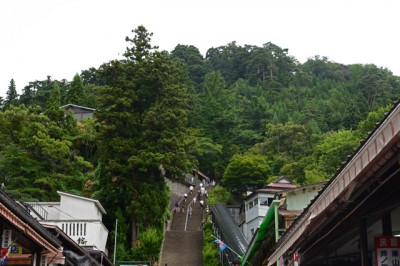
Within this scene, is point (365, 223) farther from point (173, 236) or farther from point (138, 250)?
point (173, 236)

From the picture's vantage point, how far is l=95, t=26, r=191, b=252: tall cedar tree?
3816cm

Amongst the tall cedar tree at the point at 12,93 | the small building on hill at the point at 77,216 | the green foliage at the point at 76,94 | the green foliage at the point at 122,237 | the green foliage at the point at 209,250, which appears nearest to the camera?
the small building on hill at the point at 77,216

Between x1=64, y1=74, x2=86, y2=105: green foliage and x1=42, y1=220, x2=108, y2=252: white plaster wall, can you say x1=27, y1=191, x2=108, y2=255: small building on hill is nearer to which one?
x1=42, y1=220, x2=108, y2=252: white plaster wall

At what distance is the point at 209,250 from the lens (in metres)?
35.4

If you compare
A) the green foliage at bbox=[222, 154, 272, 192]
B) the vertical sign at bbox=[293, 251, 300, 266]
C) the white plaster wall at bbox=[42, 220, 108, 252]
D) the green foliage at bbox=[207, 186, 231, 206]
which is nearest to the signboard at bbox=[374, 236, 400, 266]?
the vertical sign at bbox=[293, 251, 300, 266]

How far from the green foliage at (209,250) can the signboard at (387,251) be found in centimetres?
2687

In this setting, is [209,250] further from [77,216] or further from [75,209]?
[75,209]

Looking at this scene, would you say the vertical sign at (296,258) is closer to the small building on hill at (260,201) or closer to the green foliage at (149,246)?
the green foliage at (149,246)

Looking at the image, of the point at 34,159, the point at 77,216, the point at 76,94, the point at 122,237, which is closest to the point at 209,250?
the point at 122,237

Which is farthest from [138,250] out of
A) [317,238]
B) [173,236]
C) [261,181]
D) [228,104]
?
[228,104]

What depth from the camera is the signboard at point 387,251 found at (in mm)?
7730

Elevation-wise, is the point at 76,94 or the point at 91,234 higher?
the point at 76,94

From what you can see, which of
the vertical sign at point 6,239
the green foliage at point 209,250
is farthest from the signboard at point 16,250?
the green foliage at point 209,250

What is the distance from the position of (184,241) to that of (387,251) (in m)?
33.6
